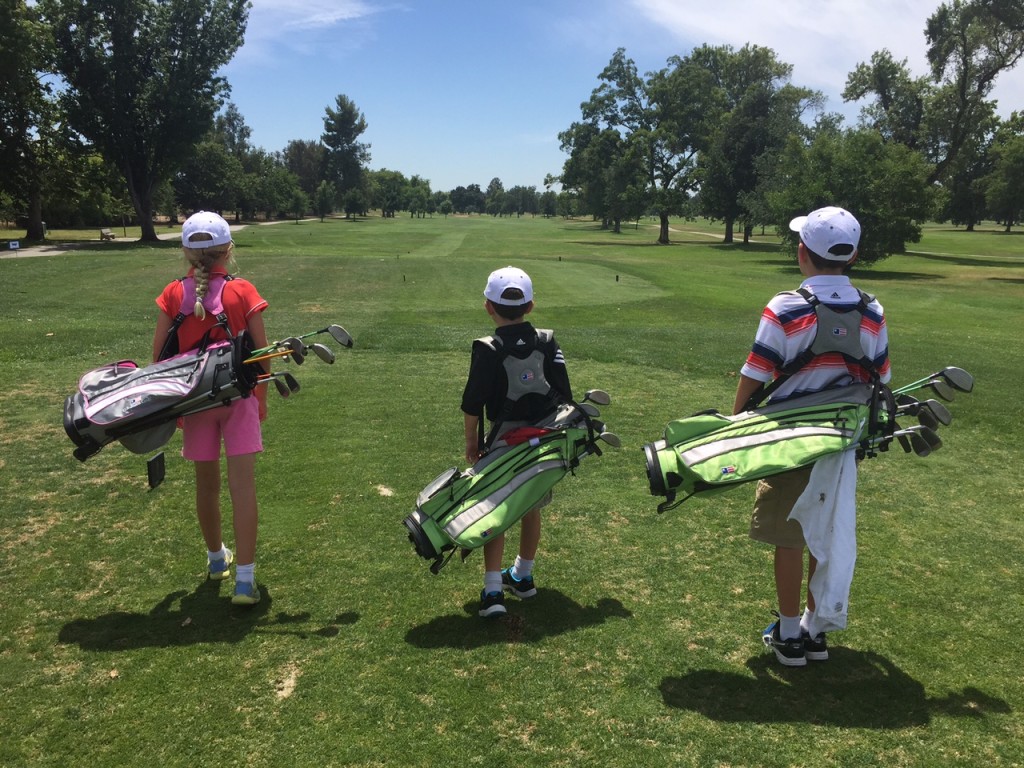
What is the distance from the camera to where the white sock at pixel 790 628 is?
379cm

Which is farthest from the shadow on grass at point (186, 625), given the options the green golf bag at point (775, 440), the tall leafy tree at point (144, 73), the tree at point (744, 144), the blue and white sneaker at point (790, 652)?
the tree at point (744, 144)

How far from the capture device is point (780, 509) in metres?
3.74

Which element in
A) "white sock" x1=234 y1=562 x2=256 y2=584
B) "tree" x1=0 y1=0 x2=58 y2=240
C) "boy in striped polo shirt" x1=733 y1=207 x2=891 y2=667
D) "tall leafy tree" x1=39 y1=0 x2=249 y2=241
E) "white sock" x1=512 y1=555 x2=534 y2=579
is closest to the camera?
"boy in striped polo shirt" x1=733 y1=207 x2=891 y2=667

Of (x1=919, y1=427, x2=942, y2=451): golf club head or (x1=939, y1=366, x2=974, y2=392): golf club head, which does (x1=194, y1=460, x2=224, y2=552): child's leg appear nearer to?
(x1=919, y1=427, x2=942, y2=451): golf club head

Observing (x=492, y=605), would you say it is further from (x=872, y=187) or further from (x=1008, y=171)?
(x=1008, y=171)

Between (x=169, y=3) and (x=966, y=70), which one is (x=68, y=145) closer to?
(x=169, y=3)

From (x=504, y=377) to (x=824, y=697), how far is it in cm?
232

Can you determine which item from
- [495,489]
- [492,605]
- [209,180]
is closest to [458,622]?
[492,605]

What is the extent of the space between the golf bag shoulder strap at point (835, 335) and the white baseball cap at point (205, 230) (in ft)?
10.6

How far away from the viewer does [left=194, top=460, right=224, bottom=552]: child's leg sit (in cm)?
443

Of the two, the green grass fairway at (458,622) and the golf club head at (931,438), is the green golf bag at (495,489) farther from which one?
the golf club head at (931,438)

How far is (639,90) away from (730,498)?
217ft

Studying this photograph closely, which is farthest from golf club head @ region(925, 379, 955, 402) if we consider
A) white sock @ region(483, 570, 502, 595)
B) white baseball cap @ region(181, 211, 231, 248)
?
white baseball cap @ region(181, 211, 231, 248)

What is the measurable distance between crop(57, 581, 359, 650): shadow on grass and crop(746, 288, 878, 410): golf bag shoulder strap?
2.89 m
